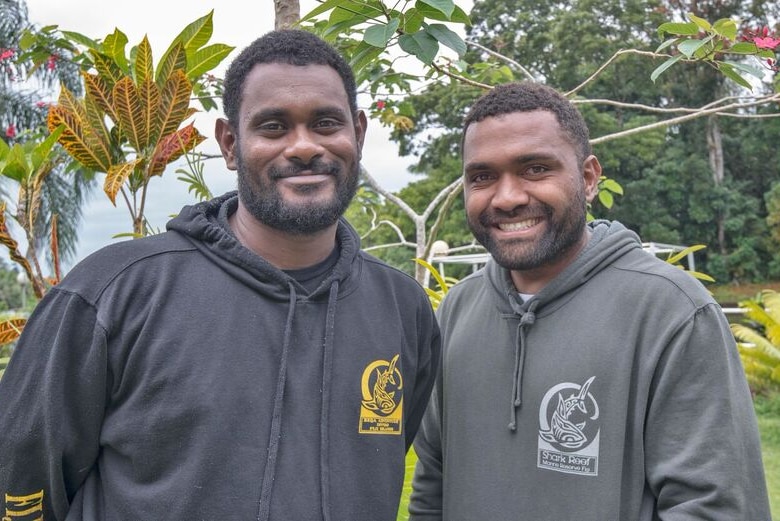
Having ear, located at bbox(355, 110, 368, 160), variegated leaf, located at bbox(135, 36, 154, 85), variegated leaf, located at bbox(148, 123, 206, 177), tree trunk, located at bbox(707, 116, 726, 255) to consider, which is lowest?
ear, located at bbox(355, 110, 368, 160)

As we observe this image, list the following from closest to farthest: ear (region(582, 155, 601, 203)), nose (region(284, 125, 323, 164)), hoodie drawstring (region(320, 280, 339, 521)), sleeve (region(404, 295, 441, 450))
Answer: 1. hoodie drawstring (region(320, 280, 339, 521))
2. nose (region(284, 125, 323, 164))
3. ear (region(582, 155, 601, 203))
4. sleeve (region(404, 295, 441, 450))

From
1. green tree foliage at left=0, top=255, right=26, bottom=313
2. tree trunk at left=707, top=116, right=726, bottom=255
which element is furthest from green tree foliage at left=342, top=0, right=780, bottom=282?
green tree foliage at left=0, top=255, right=26, bottom=313

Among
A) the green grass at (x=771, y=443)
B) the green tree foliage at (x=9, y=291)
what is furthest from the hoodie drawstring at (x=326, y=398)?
the green tree foliage at (x=9, y=291)

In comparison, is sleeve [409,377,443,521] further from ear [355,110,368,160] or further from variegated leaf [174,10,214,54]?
variegated leaf [174,10,214,54]

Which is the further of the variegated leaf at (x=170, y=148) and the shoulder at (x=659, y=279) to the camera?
the variegated leaf at (x=170, y=148)

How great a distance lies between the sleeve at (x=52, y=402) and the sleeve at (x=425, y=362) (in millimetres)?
889

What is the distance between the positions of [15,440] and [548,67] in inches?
1072

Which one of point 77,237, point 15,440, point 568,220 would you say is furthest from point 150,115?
point 77,237

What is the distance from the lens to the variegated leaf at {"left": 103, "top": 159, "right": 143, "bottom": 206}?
2.88 meters

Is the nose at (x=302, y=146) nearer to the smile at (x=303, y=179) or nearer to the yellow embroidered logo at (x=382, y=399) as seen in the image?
the smile at (x=303, y=179)

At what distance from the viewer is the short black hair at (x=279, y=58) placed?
2031mm

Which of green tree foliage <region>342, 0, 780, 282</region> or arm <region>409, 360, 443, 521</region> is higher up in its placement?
green tree foliage <region>342, 0, 780, 282</region>

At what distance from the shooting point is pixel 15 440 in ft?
6.10

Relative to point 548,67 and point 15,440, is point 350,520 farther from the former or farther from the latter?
point 548,67
